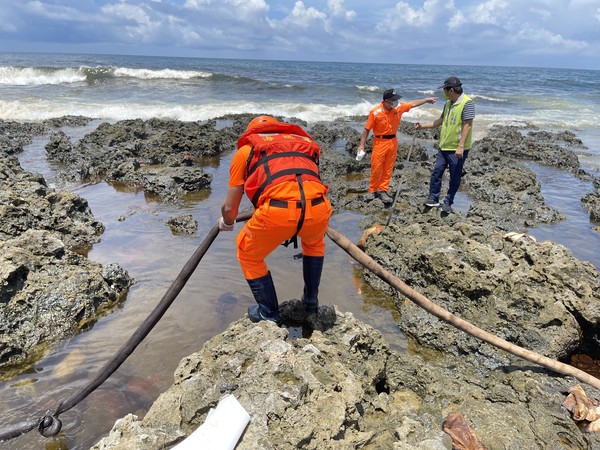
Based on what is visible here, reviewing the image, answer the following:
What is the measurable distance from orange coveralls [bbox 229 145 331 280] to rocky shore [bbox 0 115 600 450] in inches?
21.6

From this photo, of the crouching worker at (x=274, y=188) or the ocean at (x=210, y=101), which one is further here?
the ocean at (x=210, y=101)

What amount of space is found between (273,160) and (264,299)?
3.91 feet

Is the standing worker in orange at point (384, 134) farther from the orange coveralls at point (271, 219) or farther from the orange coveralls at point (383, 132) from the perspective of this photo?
the orange coveralls at point (271, 219)

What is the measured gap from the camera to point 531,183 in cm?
893

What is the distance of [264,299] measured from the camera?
338cm

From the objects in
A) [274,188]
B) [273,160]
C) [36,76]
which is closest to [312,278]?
[274,188]

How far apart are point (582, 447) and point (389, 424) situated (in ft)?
4.14

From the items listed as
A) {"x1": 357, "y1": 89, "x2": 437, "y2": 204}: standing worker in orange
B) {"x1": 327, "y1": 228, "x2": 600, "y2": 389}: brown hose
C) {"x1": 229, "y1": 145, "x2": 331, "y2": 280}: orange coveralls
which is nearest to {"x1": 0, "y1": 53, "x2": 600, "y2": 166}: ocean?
{"x1": 357, "y1": 89, "x2": 437, "y2": 204}: standing worker in orange

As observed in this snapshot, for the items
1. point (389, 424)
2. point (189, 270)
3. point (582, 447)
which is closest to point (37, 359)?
point (189, 270)

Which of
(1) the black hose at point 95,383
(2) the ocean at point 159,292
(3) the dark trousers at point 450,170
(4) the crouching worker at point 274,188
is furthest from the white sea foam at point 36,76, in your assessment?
(4) the crouching worker at point 274,188

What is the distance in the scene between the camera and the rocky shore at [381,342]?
2201mm

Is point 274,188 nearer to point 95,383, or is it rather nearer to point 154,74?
point 95,383

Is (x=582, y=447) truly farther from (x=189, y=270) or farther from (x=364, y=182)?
(x=364, y=182)

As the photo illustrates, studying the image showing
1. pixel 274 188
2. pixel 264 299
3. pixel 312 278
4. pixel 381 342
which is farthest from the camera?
pixel 312 278
